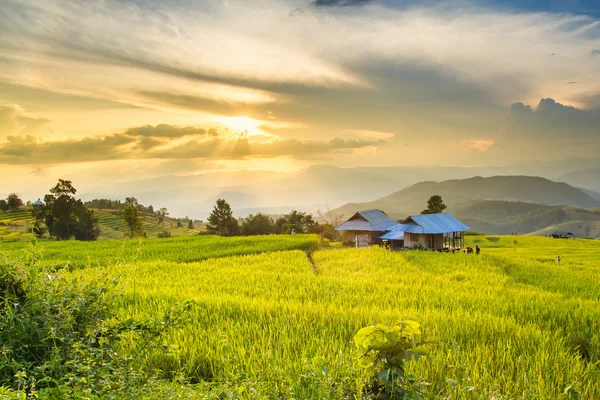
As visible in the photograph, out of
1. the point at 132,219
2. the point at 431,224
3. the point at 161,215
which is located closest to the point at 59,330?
the point at 431,224

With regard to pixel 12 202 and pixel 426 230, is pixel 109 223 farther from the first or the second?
pixel 426 230

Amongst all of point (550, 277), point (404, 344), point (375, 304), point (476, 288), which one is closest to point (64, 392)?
point (404, 344)

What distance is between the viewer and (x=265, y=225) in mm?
58531

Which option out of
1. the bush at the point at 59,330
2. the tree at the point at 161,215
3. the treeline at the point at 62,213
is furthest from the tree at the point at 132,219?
the tree at the point at 161,215

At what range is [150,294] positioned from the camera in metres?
9.50

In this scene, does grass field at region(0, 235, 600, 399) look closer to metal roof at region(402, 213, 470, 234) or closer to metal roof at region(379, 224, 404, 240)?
metal roof at region(402, 213, 470, 234)

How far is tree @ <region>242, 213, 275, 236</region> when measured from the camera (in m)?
58.1

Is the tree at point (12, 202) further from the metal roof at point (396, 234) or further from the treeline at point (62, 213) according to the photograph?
the metal roof at point (396, 234)

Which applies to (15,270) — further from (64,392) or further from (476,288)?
(476,288)

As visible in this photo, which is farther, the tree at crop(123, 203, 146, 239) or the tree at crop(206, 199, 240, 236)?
the tree at crop(206, 199, 240, 236)

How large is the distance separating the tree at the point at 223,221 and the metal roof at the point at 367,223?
96.0 ft

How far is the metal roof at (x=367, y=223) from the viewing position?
126 ft

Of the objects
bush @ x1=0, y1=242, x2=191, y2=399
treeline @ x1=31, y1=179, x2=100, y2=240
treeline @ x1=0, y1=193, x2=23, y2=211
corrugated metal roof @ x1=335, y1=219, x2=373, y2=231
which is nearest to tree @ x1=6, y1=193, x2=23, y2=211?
treeline @ x1=0, y1=193, x2=23, y2=211

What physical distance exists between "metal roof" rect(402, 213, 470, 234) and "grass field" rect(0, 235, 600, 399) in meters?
15.2
